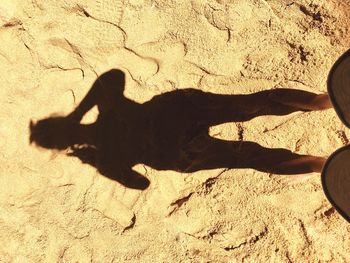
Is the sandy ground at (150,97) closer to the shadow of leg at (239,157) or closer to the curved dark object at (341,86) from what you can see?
the shadow of leg at (239,157)

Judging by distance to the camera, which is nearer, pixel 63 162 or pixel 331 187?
pixel 331 187

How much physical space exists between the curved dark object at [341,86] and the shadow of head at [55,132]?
57.6 inches

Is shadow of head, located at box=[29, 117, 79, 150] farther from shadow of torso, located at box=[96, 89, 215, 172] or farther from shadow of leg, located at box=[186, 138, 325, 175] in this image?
shadow of leg, located at box=[186, 138, 325, 175]

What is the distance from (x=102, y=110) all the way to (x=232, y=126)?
0.80 m

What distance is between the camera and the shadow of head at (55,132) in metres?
2.32

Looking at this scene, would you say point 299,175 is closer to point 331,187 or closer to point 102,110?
point 331,187

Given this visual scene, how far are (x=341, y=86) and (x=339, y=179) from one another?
44cm

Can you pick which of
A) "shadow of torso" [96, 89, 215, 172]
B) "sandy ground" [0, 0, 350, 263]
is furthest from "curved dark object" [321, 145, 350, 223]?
"shadow of torso" [96, 89, 215, 172]

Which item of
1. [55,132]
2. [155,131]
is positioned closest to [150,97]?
[155,131]

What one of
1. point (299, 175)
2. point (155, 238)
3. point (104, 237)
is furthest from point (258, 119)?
point (104, 237)

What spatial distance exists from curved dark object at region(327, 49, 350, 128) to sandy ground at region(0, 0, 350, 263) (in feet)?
1.97

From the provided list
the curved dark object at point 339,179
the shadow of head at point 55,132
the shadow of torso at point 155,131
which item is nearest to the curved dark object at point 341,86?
the curved dark object at point 339,179

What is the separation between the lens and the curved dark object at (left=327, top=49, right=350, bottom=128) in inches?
64.1

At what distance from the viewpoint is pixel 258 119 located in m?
2.32
